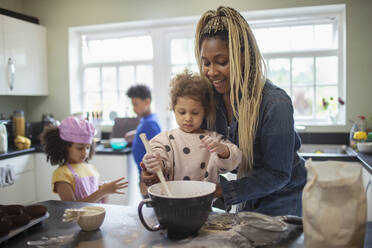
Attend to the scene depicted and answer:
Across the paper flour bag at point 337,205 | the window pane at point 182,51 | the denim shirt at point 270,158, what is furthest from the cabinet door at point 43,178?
the paper flour bag at point 337,205

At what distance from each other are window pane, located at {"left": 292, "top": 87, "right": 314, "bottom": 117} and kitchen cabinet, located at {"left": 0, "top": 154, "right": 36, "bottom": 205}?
279cm

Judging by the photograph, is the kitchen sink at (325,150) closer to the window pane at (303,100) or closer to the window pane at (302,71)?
the window pane at (303,100)

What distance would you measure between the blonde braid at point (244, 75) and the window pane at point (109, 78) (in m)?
2.93

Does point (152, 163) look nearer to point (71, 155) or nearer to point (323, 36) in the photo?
point (71, 155)

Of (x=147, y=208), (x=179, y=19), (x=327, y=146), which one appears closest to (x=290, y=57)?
(x=327, y=146)

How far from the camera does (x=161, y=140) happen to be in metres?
1.40

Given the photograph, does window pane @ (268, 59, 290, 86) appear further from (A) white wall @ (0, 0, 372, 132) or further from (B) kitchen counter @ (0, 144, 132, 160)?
(B) kitchen counter @ (0, 144, 132, 160)

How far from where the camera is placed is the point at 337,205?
0.68 meters

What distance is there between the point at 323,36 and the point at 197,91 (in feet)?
8.13

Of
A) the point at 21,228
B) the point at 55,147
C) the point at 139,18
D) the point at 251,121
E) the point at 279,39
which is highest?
the point at 139,18

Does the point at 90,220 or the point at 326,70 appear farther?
the point at 326,70

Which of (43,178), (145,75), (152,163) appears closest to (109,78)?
(145,75)

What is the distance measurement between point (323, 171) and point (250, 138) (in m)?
0.50

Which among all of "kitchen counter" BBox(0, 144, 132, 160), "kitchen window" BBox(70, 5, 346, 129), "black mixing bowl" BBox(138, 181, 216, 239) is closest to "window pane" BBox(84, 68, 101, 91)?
"kitchen window" BBox(70, 5, 346, 129)
